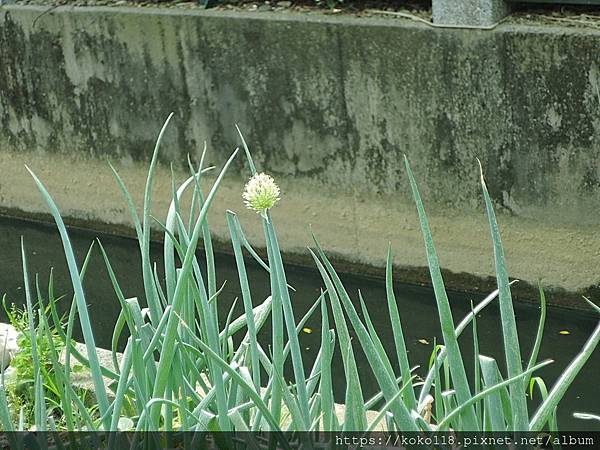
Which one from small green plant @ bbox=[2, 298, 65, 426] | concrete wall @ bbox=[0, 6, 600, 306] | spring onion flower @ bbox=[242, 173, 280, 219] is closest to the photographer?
spring onion flower @ bbox=[242, 173, 280, 219]

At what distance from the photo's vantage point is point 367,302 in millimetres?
5148

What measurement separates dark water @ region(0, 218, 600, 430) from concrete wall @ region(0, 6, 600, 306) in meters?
0.17

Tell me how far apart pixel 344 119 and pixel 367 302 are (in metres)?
0.93

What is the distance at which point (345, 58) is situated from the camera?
534cm

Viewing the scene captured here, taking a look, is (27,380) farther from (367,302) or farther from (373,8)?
(373,8)

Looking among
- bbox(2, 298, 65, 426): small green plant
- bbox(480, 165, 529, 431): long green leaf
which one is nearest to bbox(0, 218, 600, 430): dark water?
bbox(2, 298, 65, 426): small green plant

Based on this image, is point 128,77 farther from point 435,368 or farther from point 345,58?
point 435,368

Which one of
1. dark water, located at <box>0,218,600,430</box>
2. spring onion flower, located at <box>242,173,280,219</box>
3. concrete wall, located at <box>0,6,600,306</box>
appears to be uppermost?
spring onion flower, located at <box>242,173,280,219</box>

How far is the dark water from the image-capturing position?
169 inches

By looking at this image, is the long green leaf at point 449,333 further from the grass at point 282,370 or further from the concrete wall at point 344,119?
the concrete wall at point 344,119

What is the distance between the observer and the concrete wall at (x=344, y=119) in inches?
192

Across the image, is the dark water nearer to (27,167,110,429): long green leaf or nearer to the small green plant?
the small green plant

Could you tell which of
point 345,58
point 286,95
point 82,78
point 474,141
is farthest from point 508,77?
point 82,78

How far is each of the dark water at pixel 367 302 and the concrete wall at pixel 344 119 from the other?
0.17 meters
